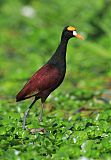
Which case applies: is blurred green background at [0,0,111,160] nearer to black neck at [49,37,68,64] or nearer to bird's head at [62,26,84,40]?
black neck at [49,37,68,64]

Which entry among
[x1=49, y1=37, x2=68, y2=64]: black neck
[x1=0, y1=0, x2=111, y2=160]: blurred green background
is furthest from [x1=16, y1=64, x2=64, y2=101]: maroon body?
[x1=0, y1=0, x2=111, y2=160]: blurred green background

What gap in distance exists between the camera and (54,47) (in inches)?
763

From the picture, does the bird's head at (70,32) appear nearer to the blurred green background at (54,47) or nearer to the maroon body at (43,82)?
the maroon body at (43,82)

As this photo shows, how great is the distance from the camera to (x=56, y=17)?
2028 cm

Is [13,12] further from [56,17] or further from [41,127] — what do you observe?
[41,127]

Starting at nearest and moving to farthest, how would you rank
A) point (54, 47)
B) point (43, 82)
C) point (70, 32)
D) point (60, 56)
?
point (43, 82), point (60, 56), point (70, 32), point (54, 47)

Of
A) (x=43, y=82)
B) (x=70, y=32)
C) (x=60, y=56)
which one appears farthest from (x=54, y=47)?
(x=43, y=82)

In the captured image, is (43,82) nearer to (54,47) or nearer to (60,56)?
(60,56)

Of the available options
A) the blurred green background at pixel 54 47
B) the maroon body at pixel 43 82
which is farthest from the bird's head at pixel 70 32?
the blurred green background at pixel 54 47

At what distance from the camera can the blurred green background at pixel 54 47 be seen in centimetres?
1303

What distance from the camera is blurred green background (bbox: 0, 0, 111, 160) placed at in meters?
13.0

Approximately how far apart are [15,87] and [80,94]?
213cm

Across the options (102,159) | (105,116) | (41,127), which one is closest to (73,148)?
(102,159)

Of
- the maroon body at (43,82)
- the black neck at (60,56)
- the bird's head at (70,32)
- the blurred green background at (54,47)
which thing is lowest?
the maroon body at (43,82)
